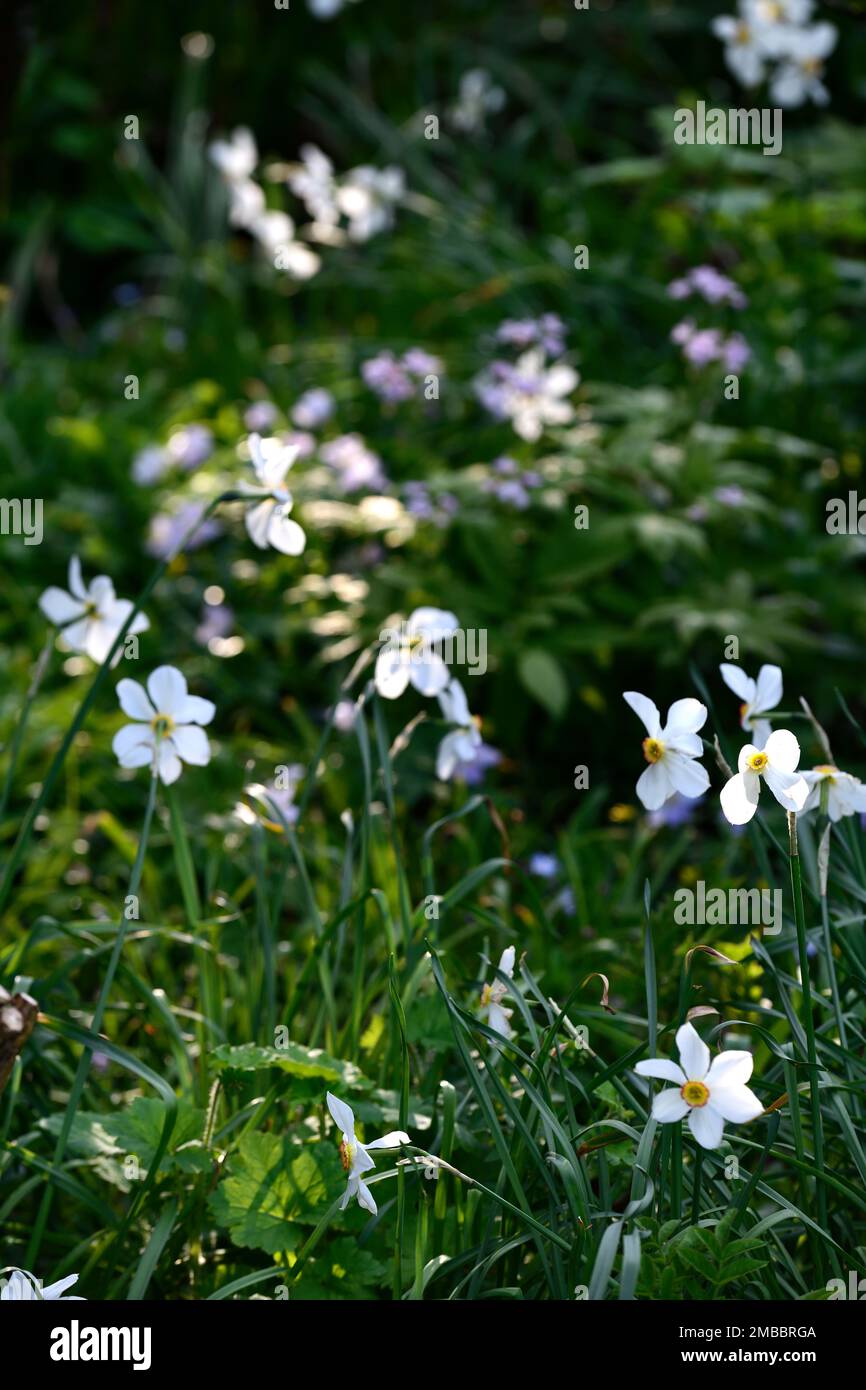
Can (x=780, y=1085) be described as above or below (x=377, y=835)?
below

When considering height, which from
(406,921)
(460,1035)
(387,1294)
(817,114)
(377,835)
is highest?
(817,114)

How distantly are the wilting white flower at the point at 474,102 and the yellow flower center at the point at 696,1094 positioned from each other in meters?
3.95

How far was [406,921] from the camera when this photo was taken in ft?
6.41

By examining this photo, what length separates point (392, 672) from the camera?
1932 millimetres

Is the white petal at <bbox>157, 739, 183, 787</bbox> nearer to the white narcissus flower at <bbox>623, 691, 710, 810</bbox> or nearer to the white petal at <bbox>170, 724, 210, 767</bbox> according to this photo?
the white petal at <bbox>170, 724, 210, 767</bbox>

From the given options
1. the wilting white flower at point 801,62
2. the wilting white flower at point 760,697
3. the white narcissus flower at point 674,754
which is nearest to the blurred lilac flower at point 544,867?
the wilting white flower at point 760,697

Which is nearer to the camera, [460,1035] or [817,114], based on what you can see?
[460,1035]

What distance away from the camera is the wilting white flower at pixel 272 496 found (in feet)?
6.01

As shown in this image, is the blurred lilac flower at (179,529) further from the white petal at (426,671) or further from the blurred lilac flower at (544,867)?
the white petal at (426,671)

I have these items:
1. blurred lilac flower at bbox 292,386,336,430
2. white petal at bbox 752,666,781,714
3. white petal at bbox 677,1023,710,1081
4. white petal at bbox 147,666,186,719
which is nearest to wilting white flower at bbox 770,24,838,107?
blurred lilac flower at bbox 292,386,336,430

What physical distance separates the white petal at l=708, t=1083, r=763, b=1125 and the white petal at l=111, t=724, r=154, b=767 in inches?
32.5

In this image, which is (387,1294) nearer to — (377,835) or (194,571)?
(377,835)

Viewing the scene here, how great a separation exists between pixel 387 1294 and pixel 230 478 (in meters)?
2.15

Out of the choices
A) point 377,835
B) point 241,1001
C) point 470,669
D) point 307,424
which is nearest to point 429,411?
point 307,424
